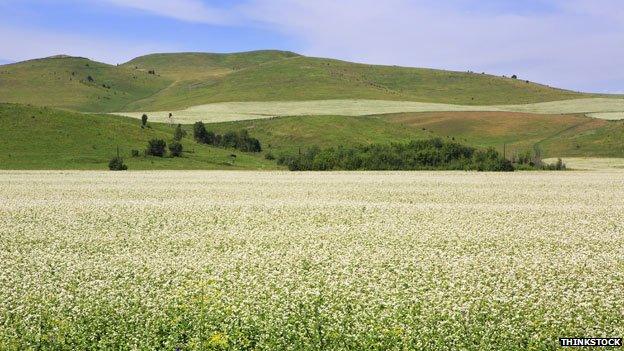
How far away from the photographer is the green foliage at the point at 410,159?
201ft

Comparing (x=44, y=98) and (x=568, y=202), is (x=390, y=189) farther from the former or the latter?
(x=44, y=98)

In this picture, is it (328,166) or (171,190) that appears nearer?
(171,190)

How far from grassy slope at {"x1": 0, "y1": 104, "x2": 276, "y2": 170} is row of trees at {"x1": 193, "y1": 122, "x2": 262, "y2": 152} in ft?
12.8

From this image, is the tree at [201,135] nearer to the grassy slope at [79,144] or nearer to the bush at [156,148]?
the grassy slope at [79,144]

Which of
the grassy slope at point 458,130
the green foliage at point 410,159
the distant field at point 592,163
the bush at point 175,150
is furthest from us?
the grassy slope at point 458,130

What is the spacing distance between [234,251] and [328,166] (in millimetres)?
45816

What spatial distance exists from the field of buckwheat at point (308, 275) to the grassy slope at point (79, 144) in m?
35.2

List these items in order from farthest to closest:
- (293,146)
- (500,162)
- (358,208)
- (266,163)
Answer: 1. (293,146)
2. (266,163)
3. (500,162)
4. (358,208)

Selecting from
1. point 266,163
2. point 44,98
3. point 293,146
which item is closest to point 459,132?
point 293,146

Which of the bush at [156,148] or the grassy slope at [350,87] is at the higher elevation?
the grassy slope at [350,87]

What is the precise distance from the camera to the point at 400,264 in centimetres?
1596

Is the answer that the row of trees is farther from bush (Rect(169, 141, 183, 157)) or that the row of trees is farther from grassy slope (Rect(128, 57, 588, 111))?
grassy slope (Rect(128, 57, 588, 111))

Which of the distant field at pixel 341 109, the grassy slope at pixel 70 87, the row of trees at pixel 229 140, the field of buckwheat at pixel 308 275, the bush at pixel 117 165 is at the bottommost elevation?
the bush at pixel 117 165

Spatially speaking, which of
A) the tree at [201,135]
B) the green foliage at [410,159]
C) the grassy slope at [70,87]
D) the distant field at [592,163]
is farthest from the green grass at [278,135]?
the grassy slope at [70,87]
